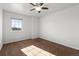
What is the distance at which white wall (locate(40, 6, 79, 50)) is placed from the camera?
2806 millimetres

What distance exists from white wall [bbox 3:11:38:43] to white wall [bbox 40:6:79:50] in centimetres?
155

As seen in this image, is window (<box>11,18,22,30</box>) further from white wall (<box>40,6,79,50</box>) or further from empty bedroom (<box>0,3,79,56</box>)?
white wall (<box>40,6,79,50</box>)

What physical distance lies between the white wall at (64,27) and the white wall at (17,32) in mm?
1546

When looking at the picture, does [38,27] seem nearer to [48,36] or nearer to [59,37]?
[48,36]

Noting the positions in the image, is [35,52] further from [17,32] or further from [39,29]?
[39,29]

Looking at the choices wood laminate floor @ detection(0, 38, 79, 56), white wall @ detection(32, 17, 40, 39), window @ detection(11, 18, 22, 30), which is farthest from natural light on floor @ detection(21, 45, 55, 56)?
white wall @ detection(32, 17, 40, 39)

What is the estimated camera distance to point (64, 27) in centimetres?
330

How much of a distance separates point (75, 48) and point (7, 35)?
406cm

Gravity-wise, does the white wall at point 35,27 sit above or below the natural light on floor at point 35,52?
above

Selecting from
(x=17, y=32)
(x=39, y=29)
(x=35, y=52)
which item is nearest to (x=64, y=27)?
(x=35, y=52)

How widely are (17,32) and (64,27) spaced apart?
129 inches

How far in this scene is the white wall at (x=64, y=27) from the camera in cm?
281

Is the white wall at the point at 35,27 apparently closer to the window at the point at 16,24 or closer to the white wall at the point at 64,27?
the white wall at the point at 64,27

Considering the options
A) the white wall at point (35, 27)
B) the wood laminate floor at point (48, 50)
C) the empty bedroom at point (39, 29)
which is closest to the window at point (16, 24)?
the empty bedroom at point (39, 29)
